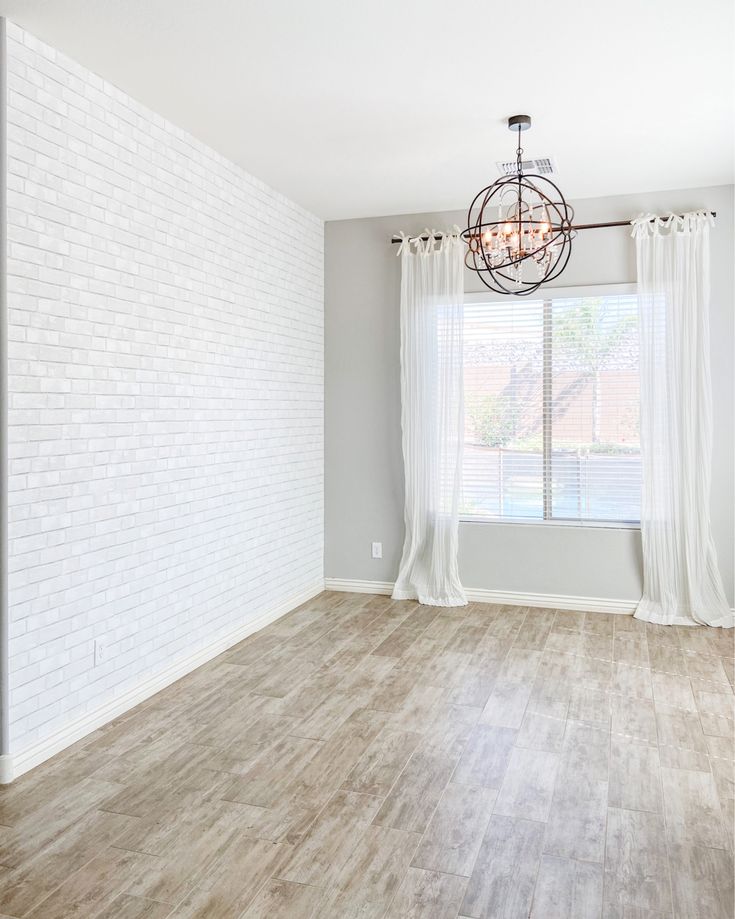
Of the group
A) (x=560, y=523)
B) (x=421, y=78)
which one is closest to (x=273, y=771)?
(x=421, y=78)

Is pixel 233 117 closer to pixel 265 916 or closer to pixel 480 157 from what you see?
pixel 480 157

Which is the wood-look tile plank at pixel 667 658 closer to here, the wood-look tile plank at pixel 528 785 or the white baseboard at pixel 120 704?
the wood-look tile plank at pixel 528 785

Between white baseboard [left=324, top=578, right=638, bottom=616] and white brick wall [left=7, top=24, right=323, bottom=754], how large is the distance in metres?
0.86

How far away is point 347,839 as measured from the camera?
2498 millimetres

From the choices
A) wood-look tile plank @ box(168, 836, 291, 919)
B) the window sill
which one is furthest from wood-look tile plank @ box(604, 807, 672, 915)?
the window sill

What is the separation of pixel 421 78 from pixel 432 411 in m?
2.60

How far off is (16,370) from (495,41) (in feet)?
7.43

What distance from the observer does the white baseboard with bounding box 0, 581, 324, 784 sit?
2.97m

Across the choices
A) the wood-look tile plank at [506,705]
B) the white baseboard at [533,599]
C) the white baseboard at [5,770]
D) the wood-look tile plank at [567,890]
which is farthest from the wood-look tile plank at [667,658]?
the white baseboard at [5,770]

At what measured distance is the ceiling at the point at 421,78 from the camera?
2.89m

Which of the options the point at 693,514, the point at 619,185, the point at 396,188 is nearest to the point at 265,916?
the point at 693,514

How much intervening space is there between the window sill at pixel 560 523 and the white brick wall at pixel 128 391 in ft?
4.78

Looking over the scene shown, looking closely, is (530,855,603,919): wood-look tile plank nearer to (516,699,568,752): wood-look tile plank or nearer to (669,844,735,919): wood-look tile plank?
(669,844,735,919): wood-look tile plank

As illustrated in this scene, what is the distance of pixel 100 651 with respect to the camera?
3451 mm
